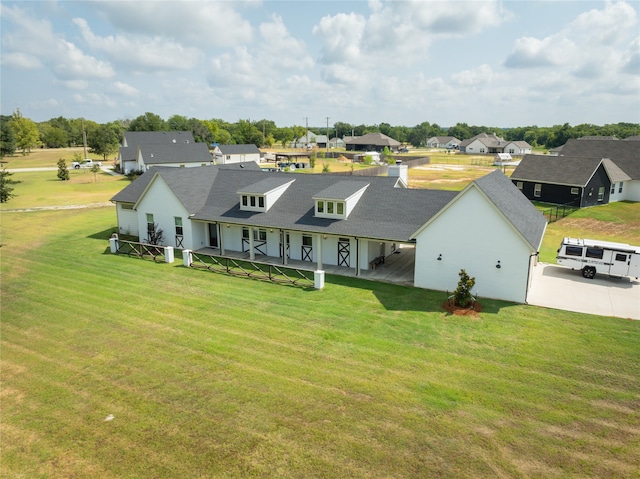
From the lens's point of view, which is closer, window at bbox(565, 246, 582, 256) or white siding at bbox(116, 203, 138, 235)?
window at bbox(565, 246, 582, 256)

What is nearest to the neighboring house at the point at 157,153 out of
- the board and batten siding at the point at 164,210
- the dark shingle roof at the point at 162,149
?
the dark shingle roof at the point at 162,149

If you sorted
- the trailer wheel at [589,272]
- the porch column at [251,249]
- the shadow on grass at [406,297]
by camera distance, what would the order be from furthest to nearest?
the porch column at [251,249] → the trailer wheel at [589,272] → the shadow on grass at [406,297]

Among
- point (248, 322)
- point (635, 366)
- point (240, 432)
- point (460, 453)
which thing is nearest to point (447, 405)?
point (460, 453)

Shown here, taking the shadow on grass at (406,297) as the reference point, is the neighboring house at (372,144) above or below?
above

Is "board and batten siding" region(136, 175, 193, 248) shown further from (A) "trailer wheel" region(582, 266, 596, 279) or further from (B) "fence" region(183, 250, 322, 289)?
(A) "trailer wheel" region(582, 266, 596, 279)

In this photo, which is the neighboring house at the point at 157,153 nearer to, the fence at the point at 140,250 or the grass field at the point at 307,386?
the fence at the point at 140,250

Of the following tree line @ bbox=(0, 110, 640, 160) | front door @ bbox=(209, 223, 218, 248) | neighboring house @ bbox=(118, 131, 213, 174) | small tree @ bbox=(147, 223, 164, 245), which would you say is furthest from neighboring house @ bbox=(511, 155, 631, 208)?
tree line @ bbox=(0, 110, 640, 160)

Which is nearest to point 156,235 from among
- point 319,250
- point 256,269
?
point 256,269
